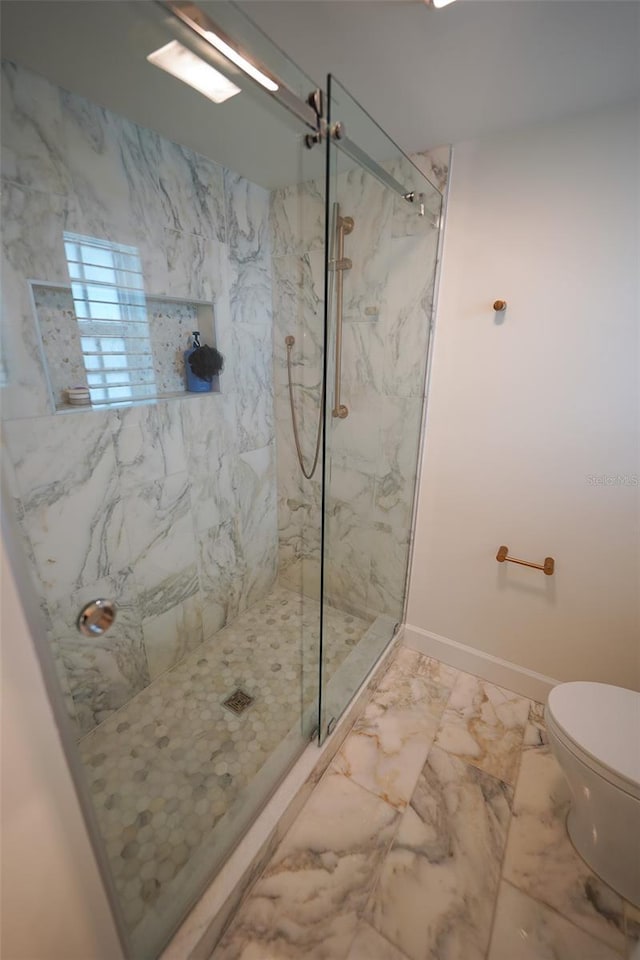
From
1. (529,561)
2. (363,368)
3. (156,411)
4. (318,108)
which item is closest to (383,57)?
(318,108)

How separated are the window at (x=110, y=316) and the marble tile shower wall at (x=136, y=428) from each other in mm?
46

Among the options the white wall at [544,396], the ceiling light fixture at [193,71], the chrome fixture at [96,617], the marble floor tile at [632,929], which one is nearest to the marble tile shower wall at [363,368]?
the white wall at [544,396]

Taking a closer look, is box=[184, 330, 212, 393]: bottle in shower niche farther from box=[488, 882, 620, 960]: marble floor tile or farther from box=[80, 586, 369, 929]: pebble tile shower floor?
box=[488, 882, 620, 960]: marble floor tile

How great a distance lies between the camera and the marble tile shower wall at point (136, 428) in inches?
43.8

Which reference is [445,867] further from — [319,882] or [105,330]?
[105,330]

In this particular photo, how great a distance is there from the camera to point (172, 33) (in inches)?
36.3

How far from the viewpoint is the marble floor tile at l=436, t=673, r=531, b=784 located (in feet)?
4.85

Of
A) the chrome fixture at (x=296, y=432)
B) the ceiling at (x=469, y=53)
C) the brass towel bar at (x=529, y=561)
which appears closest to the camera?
the ceiling at (x=469, y=53)

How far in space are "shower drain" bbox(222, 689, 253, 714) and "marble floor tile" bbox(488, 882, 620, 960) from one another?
1.01 meters

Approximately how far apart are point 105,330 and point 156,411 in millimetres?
332

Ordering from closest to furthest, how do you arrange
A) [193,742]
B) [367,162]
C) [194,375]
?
[367,162] < [193,742] < [194,375]

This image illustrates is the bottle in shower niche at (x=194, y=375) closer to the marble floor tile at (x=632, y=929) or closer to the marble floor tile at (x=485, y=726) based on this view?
the marble floor tile at (x=485, y=726)

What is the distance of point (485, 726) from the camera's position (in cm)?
161

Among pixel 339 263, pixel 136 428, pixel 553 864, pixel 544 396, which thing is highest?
pixel 339 263
